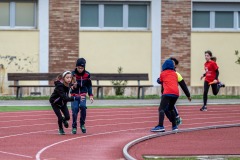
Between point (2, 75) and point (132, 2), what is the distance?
673 centimetres

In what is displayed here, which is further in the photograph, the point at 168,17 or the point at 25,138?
the point at 168,17

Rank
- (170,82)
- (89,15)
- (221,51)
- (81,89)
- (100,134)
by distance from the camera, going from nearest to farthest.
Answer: (100,134)
(81,89)
(170,82)
(89,15)
(221,51)

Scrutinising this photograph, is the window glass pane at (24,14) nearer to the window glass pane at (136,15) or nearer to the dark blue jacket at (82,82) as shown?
the window glass pane at (136,15)

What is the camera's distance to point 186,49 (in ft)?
139

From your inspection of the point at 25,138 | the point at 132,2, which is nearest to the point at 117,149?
the point at 25,138

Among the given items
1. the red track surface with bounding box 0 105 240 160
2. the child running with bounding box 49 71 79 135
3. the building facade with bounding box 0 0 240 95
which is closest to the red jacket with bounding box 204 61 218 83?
the red track surface with bounding box 0 105 240 160

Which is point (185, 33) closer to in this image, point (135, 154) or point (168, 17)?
Result: point (168, 17)

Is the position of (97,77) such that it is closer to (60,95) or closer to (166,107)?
(166,107)

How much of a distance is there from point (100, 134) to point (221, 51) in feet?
77.8

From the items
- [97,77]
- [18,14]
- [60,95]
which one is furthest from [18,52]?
[60,95]

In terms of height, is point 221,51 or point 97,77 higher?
point 221,51

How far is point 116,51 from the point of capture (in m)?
41.8

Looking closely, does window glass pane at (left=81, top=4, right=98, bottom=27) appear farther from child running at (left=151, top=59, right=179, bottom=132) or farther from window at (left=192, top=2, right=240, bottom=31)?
child running at (left=151, top=59, right=179, bottom=132)

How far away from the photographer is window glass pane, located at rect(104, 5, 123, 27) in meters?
41.9
